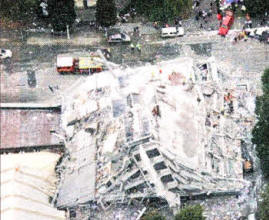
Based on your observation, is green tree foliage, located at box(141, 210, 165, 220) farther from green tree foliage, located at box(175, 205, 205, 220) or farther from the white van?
the white van

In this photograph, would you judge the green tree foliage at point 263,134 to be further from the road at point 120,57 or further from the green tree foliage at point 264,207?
the road at point 120,57

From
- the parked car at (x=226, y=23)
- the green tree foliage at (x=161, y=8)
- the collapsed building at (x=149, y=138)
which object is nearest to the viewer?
the collapsed building at (x=149, y=138)

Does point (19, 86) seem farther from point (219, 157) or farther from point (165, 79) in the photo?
point (219, 157)

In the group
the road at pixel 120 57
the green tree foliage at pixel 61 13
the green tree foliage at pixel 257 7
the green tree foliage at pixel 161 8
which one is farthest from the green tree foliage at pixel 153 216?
the green tree foliage at pixel 257 7

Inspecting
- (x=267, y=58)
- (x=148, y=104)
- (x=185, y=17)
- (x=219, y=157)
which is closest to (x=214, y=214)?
(x=219, y=157)

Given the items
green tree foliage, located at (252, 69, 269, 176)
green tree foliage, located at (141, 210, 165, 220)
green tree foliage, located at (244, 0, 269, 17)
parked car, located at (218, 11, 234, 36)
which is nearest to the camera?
green tree foliage, located at (141, 210, 165, 220)

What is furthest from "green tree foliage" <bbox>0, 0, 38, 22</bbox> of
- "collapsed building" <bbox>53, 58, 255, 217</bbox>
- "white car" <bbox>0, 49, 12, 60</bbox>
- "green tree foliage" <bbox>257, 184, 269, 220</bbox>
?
"green tree foliage" <bbox>257, 184, 269, 220</bbox>
